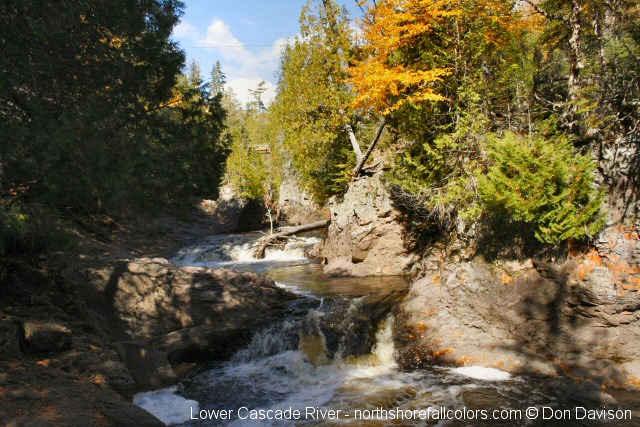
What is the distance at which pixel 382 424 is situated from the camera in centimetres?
672

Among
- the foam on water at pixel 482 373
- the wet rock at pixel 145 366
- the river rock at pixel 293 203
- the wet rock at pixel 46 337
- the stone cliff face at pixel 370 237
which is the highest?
the river rock at pixel 293 203

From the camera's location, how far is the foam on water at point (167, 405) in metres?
7.08

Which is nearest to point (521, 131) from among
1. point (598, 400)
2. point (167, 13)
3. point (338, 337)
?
point (598, 400)

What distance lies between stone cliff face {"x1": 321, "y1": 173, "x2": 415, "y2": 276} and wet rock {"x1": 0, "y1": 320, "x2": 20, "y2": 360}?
11.2m

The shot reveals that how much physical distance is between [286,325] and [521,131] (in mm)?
7728

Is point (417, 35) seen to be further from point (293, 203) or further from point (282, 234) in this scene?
point (293, 203)

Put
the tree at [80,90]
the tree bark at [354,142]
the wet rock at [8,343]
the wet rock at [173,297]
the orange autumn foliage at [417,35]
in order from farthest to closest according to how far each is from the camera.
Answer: the tree bark at [354,142] < the orange autumn foliage at [417,35] < the wet rock at [173,297] < the tree at [80,90] < the wet rock at [8,343]

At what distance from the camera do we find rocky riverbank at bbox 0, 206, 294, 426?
5059mm

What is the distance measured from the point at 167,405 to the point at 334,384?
3251mm

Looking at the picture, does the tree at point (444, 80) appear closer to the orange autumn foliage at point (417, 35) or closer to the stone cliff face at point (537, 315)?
the orange autumn foliage at point (417, 35)

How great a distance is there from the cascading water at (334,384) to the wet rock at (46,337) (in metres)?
1.82

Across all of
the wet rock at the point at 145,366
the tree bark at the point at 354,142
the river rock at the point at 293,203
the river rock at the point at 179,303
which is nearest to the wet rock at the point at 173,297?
the river rock at the point at 179,303

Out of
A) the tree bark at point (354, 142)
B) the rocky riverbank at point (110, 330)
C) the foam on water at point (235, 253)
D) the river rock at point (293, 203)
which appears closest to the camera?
the rocky riverbank at point (110, 330)

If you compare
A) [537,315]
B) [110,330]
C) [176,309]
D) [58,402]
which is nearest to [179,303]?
[176,309]
